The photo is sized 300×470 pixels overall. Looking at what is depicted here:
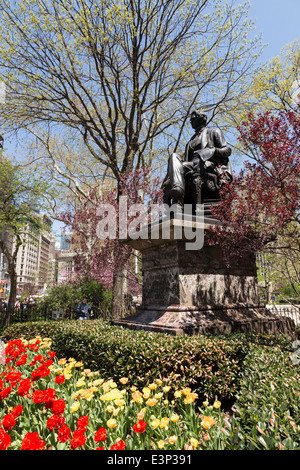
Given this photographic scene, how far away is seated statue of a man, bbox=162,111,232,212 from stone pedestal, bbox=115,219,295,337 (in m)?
0.89

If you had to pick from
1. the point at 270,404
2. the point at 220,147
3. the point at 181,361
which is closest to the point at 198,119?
the point at 220,147

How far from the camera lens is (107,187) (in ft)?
82.4

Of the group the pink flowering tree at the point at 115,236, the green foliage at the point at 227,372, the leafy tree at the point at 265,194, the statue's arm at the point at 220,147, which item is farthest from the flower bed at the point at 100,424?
the pink flowering tree at the point at 115,236

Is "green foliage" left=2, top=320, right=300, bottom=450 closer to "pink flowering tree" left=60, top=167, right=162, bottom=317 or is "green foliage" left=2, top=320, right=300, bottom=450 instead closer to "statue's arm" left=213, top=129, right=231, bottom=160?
"statue's arm" left=213, top=129, right=231, bottom=160

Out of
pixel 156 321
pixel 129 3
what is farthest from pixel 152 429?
pixel 129 3

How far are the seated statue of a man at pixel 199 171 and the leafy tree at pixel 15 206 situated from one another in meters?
10.7

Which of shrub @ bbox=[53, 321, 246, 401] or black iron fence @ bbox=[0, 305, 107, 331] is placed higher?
shrub @ bbox=[53, 321, 246, 401]

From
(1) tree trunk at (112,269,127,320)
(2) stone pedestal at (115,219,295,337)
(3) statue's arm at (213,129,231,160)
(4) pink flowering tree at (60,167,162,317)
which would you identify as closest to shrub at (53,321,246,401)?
(2) stone pedestal at (115,219,295,337)

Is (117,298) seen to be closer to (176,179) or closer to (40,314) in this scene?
(40,314)

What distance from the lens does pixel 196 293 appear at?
188 inches

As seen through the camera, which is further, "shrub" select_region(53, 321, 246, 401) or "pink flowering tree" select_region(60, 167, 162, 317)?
"pink flowering tree" select_region(60, 167, 162, 317)

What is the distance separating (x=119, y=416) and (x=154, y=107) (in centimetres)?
1221

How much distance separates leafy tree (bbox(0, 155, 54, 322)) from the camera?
13797 mm
